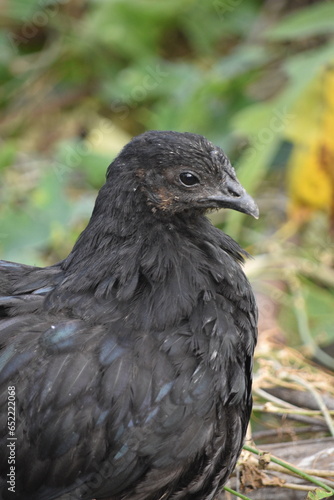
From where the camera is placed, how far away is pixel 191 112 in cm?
605

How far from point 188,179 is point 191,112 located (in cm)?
319

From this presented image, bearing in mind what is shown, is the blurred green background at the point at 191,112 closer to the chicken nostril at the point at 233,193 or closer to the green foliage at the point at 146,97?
the green foliage at the point at 146,97

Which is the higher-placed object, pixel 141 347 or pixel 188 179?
pixel 188 179

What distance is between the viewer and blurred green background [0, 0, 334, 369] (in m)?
5.20

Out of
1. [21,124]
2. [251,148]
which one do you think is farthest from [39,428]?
[21,124]

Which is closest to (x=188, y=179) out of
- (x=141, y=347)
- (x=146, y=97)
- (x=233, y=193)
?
(x=233, y=193)

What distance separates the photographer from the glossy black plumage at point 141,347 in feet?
9.24

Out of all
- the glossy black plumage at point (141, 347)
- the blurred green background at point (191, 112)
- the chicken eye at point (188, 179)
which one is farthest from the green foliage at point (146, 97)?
the chicken eye at point (188, 179)

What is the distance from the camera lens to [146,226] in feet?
9.76

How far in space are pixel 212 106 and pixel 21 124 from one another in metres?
1.87

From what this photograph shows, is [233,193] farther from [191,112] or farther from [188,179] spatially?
[191,112]

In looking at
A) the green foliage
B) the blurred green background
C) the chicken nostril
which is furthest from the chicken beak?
the green foliage

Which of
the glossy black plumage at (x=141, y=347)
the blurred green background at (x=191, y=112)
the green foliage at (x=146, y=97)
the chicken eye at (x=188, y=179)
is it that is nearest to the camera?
the glossy black plumage at (x=141, y=347)

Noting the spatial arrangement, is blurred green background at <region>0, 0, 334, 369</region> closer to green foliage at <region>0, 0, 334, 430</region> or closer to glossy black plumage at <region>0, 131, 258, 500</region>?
green foliage at <region>0, 0, 334, 430</region>
